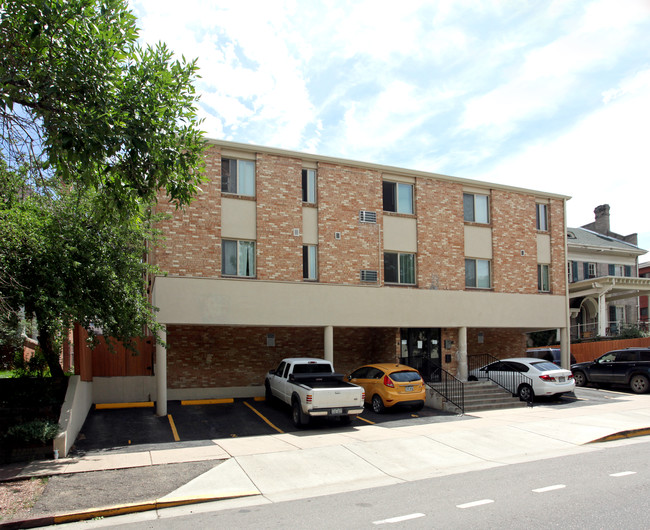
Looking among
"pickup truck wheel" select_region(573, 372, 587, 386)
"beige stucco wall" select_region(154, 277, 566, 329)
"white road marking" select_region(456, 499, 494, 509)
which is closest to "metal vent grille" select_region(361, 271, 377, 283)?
"beige stucco wall" select_region(154, 277, 566, 329)

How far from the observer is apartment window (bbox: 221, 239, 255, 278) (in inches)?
730

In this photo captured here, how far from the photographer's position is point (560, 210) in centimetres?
2461

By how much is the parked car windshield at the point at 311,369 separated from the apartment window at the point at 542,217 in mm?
12882

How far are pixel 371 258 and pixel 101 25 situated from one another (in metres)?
12.8

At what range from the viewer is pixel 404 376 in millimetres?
17094

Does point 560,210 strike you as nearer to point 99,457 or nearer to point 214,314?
point 214,314

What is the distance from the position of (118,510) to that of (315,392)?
6736 millimetres

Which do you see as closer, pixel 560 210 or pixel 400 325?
pixel 400 325

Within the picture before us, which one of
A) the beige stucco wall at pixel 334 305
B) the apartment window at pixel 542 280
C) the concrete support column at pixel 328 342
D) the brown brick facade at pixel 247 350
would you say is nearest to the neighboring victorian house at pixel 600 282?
the apartment window at pixel 542 280

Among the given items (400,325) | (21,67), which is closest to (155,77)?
(21,67)

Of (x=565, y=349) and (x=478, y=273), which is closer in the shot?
(x=478, y=273)

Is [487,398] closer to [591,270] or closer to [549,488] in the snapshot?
[549,488]

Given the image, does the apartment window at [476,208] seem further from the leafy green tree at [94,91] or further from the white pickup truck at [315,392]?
the leafy green tree at [94,91]

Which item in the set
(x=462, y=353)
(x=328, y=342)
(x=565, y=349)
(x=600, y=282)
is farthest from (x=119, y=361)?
(x=600, y=282)
